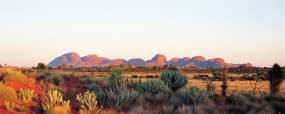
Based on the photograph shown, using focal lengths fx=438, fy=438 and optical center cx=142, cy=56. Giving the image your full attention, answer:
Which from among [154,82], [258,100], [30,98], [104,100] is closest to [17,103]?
[30,98]

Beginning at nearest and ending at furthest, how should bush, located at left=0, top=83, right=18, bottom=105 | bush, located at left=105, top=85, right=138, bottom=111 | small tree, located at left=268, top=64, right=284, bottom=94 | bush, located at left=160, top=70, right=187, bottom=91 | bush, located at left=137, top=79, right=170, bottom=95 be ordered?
1. bush, located at left=0, top=83, right=18, bottom=105
2. bush, located at left=105, top=85, right=138, bottom=111
3. bush, located at left=137, top=79, right=170, bottom=95
4. bush, located at left=160, top=70, right=187, bottom=91
5. small tree, located at left=268, top=64, right=284, bottom=94

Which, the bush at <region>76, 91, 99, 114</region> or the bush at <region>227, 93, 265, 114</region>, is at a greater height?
the bush at <region>76, 91, 99, 114</region>

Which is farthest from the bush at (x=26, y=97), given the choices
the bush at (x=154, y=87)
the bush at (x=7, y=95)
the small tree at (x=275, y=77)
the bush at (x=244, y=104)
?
the small tree at (x=275, y=77)

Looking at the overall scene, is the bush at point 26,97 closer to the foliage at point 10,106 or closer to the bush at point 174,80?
the foliage at point 10,106

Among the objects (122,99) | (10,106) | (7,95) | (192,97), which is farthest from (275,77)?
(10,106)

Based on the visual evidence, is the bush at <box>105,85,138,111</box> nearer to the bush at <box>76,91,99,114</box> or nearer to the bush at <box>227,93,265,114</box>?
the bush at <box>76,91,99,114</box>

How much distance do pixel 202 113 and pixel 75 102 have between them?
16.2 ft

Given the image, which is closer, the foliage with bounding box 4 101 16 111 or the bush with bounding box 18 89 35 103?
the foliage with bounding box 4 101 16 111

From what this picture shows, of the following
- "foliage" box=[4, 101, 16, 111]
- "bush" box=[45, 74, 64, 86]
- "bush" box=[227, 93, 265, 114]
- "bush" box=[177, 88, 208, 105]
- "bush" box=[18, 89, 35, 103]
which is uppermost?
"bush" box=[45, 74, 64, 86]

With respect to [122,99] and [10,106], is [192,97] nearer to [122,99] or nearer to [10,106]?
[122,99]

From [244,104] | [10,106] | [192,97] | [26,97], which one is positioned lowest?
[244,104]

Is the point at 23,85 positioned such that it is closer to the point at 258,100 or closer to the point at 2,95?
the point at 2,95

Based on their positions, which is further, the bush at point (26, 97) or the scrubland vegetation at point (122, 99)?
the bush at point (26, 97)

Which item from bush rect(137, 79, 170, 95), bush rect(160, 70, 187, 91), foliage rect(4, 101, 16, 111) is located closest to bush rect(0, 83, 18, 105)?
foliage rect(4, 101, 16, 111)
